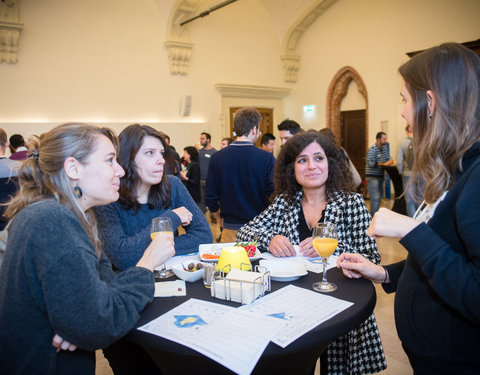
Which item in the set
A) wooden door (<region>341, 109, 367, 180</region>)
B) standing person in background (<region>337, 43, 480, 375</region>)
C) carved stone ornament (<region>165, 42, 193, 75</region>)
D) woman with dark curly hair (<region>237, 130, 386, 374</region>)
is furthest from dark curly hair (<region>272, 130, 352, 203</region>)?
wooden door (<region>341, 109, 367, 180</region>)

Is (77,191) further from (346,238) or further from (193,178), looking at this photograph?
(193,178)

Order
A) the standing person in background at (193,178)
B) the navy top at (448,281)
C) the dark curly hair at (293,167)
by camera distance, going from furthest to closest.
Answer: the standing person in background at (193,178)
the dark curly hair at (293,167)
the navy top at (448,281)

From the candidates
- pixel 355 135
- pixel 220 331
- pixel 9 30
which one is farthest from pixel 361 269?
→ pixel 355 135

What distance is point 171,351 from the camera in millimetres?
1056

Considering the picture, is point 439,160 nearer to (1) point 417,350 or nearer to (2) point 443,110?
(2) point 443,110

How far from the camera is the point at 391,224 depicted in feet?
3.67

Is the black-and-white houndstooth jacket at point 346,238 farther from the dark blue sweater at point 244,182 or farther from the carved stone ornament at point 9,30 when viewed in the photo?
the carved stone ornament at point 9,30

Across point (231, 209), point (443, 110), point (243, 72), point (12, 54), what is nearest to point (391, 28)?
point (243, 72)

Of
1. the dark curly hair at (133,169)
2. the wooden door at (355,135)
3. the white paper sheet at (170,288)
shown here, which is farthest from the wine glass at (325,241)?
the wooden door at (355,135)

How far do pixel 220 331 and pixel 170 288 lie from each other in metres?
0.40

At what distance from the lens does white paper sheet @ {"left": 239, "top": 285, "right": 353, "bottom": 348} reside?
1111mm

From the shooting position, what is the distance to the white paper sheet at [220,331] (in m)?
1.00

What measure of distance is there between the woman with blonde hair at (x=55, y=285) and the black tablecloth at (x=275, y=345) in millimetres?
92

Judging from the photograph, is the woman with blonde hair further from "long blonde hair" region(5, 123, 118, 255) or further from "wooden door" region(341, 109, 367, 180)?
"wooden door" region(341, 109, 367, 180)
